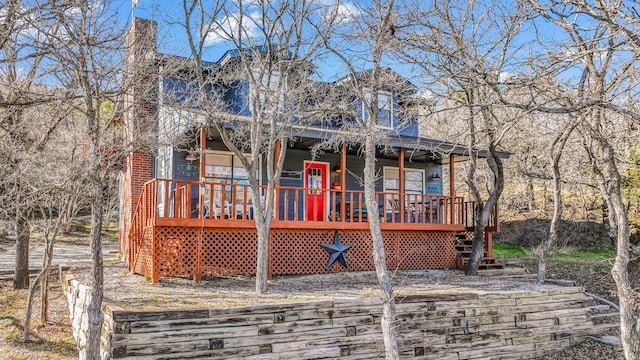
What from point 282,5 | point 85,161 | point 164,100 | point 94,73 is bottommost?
point 85,161

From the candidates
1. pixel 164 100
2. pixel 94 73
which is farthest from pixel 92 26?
pixel 164 100

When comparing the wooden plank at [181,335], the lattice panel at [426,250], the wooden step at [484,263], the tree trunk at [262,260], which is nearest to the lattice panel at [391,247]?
the lattice panel at [426,250]

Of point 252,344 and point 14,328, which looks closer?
point 252,344

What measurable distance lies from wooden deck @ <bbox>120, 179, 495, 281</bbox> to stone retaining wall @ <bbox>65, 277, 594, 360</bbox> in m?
1.45

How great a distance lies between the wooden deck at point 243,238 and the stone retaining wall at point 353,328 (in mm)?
1447

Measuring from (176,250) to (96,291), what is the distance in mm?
4563

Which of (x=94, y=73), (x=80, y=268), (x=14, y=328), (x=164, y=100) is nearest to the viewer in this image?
→ (x=94, y=73)

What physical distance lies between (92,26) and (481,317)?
764cm

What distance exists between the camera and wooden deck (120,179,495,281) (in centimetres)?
1043

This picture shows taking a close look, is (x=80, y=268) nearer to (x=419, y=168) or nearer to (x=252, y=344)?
(x=252, y=344)

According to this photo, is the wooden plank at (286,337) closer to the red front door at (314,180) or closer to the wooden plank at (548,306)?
the wooden plank at (548,306)

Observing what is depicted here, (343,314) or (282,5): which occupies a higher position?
(282,5)

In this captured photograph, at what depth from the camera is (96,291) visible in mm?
5930

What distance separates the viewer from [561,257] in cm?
1723
